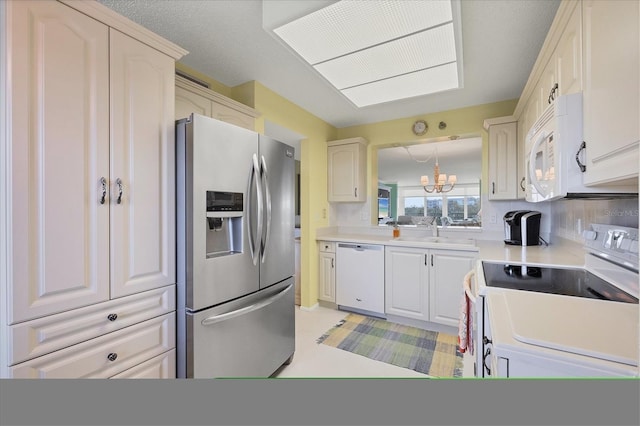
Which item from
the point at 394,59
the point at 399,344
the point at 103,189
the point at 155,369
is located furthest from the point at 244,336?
the point at 394,59

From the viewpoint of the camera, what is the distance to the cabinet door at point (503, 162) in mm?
2381

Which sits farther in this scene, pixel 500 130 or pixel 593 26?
pixel 500 130

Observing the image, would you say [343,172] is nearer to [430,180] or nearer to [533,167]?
[533,167]

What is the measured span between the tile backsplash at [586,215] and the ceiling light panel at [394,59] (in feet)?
3.80

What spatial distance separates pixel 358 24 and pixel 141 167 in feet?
4.19

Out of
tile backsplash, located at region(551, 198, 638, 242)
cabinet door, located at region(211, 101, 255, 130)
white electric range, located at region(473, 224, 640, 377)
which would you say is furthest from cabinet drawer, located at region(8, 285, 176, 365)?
tile backsplash, located at region(551, 198, 638, 242)

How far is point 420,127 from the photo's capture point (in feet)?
9.71

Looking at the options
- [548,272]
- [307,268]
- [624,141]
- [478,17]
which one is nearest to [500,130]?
[478,17]

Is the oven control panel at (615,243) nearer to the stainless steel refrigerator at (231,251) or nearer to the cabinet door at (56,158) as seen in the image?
the stainless steel refrigerator at (231,251)

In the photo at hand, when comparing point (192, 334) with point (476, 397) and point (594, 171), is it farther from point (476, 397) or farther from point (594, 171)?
point (594, 171)

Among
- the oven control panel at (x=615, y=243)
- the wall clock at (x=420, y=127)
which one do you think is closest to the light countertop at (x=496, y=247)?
the oven control panel at (x=615, y=243)

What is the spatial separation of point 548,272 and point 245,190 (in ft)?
5.37

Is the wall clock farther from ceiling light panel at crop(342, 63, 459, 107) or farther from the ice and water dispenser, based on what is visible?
the ice and water dispenser

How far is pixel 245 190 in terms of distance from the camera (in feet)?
4.99
